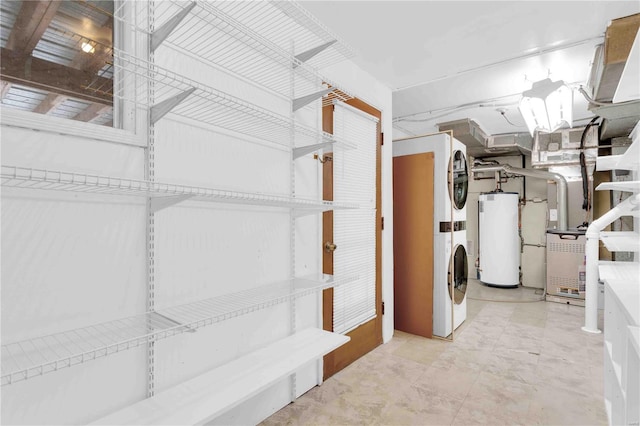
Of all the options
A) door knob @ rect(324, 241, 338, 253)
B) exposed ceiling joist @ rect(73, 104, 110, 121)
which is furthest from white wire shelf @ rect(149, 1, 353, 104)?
door knob @ rect(324, 241, 338, 253)

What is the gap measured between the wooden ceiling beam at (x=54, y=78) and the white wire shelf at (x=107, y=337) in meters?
0.88

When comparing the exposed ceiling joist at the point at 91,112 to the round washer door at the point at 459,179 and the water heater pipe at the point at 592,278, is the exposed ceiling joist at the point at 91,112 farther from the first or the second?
the water heater pipe at the point at 592,278

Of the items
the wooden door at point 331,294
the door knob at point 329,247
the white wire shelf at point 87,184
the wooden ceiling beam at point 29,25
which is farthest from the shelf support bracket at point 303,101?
the wooden ceiling beam at point 29,25

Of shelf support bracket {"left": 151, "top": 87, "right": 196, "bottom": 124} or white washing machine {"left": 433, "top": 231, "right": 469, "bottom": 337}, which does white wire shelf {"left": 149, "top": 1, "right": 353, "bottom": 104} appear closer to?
shelf support bracket {"left": 151, "top": 87, "right": 196, "bottom": 124}

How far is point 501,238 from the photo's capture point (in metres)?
5.26

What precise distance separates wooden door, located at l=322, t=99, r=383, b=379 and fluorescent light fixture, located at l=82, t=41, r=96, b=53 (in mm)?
1472

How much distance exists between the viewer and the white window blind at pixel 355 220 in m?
2.59

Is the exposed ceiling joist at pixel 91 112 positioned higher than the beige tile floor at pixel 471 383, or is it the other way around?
the exposed ceiling joist at pixel 91 112

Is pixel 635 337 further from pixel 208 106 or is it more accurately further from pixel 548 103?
pixel 548 103

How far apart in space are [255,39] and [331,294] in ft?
5.72

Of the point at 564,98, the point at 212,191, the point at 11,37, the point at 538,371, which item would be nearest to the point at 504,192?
the point at 564,98

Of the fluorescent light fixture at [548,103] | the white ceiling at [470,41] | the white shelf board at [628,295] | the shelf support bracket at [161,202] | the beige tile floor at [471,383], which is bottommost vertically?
the beige tile floor at [471,383]

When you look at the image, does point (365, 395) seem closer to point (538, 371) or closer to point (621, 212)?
point (538, 371)

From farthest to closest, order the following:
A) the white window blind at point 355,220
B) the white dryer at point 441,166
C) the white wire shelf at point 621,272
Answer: the white dryer at point 441,166
the white window blind at point 355,220
the white wire shelf at point 621,272
